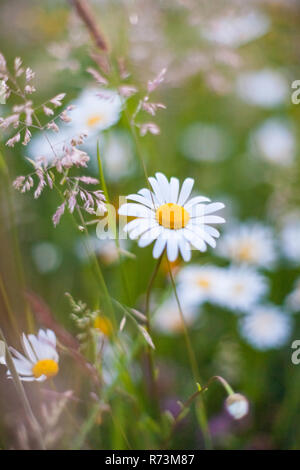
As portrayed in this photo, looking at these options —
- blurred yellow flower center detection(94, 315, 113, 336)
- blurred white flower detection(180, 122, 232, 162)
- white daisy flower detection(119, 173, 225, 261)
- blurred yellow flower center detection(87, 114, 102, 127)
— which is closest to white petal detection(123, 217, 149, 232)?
white daisy flower detection(119, 173, 225, 261)

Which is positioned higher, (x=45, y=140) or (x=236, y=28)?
(x=236, y=28)

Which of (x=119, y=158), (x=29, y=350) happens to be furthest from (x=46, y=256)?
(x=29, y=350)

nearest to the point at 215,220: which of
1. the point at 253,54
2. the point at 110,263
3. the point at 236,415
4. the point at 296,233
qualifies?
the point at 236,415

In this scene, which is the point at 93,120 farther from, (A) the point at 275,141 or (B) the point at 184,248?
(A) the point at 275,141

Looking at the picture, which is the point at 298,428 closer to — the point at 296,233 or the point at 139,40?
the point at 296,233

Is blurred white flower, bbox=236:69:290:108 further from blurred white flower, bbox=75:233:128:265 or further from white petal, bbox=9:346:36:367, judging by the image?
white petal, bbox=9:346:36:367

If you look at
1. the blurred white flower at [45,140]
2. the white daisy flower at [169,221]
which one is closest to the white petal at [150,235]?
the white daisy flower at [169,221]
